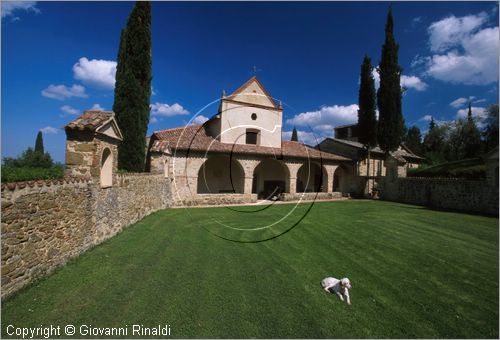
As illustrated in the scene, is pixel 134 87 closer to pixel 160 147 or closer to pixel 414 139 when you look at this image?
pixel 160 147

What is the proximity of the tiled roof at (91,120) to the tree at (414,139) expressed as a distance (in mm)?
56517

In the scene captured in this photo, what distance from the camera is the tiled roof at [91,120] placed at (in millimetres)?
6906

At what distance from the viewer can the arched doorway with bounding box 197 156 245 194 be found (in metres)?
20.7

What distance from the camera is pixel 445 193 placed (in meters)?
18.2

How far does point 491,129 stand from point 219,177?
125 feet

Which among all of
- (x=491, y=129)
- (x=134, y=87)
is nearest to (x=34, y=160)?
(x=134, y=87)

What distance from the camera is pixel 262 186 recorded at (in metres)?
23.6

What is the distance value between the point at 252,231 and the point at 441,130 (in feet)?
169

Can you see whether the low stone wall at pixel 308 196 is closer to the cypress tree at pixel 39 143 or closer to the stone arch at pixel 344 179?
the stone arch at pixel 344 179

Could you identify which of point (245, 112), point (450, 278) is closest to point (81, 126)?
point (450, 278)

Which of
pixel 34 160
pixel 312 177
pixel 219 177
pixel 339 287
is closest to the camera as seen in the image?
pixel 339 287

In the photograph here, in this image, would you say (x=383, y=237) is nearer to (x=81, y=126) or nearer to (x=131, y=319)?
(x=131, y=319)

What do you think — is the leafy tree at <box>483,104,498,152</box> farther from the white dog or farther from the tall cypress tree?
the white dog

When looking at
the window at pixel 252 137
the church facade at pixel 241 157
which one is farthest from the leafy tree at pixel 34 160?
the window at pixel 252 137
